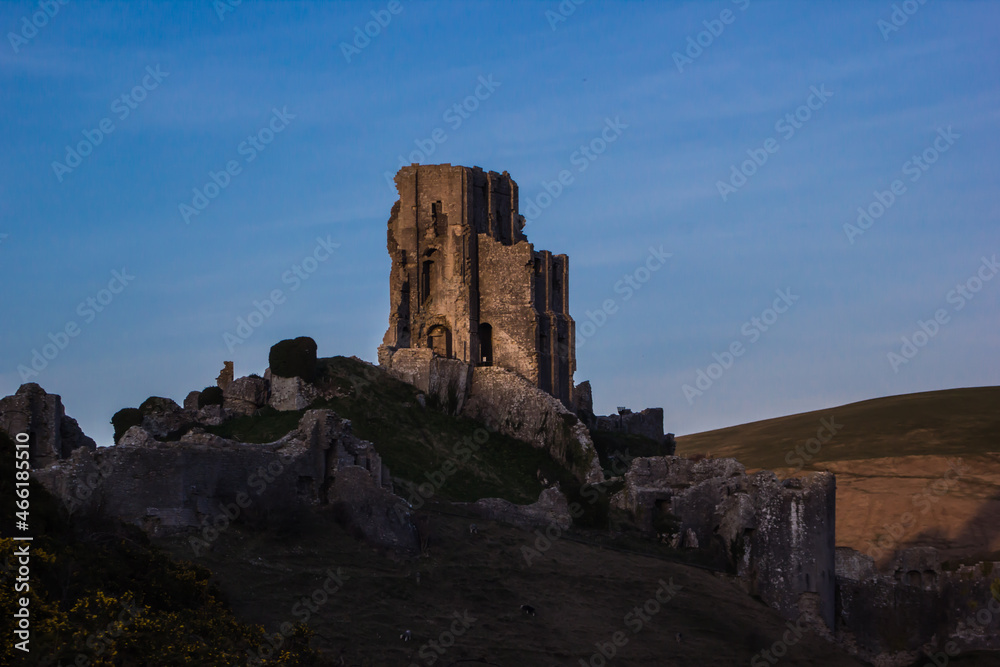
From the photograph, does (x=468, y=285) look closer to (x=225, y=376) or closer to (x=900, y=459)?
(x=225, y=376)

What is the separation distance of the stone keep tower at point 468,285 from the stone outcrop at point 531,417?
2767 mm

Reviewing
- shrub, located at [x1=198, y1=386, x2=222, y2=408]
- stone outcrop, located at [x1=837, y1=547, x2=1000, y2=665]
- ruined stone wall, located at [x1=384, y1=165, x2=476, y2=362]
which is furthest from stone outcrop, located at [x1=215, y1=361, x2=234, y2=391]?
stone outcrop, located at [x1=837, y1=547, x2=1000, y2=665]

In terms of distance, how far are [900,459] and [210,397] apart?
45.9m

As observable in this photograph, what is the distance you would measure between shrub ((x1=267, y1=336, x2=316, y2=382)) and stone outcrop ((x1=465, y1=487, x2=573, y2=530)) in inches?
431

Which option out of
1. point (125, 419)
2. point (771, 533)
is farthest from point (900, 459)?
point (125, 419)

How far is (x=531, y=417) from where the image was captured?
49656mm

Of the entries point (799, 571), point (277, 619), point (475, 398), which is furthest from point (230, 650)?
point (475, 398)

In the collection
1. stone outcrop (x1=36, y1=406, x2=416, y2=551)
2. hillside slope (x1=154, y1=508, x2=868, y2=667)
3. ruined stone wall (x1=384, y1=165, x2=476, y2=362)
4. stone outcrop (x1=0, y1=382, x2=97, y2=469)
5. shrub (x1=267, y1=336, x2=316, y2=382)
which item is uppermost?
ruined stone wall (x1=384, y1=165, x2=476, y2=362)

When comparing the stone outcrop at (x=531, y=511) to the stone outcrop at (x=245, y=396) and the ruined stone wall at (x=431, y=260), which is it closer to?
the stone outcrop at (x=245, y=396)

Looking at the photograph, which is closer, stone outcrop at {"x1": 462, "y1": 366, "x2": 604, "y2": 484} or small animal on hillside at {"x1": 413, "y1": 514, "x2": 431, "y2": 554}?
small animal on hillside at {"x1": 413, "y1": 514, "x2": 431, "y2": 554}

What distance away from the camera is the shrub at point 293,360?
151ft

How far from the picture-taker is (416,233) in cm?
5628

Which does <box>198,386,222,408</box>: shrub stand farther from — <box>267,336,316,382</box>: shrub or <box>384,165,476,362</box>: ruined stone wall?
<box>384,165,476,362</box>: ruined stone wall

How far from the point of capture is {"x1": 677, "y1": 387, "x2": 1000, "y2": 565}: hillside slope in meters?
62.6
